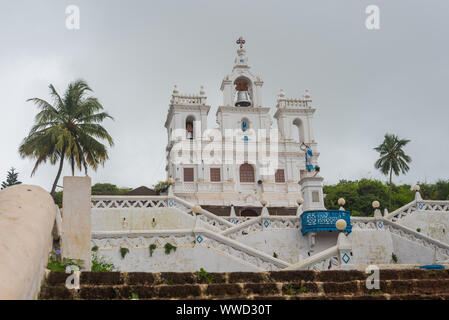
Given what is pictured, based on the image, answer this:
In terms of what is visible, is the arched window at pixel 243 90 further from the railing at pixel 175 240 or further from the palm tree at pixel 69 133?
the railing at pixel 175 240

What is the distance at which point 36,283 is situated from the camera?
7.16m

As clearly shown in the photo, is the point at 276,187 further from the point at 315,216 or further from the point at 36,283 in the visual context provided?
the point at 36,283

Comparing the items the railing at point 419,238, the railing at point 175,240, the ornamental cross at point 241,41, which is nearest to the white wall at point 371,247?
the railing at point 419,238

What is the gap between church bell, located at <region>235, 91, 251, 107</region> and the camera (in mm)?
47094

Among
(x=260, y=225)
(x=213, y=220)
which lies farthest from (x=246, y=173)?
(x=260, y=225)

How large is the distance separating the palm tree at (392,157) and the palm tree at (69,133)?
1035 inches

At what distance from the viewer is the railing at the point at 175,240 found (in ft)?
60.1

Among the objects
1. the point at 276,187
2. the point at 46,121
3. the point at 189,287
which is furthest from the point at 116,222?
the point at 276,187

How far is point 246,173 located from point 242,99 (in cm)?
749

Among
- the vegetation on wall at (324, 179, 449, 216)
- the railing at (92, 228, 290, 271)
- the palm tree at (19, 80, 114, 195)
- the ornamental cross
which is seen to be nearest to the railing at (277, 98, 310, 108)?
the ornamental cross

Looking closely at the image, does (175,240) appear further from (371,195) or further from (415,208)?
(371,195)

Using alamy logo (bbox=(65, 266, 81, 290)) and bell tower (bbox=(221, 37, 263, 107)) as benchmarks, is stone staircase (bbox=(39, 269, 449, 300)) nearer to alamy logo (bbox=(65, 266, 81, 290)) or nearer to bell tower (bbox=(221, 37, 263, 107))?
alamy logo (bbox=(65, 266, 81, 290))

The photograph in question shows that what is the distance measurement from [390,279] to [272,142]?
35.9 m

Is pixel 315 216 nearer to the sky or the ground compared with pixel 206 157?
nearer to the ground
